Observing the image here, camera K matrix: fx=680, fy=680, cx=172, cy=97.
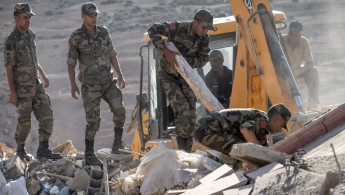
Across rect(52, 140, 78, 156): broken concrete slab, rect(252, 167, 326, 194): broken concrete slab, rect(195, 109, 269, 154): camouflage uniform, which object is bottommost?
rect(52, 140, 78, 156): broken concrete slab

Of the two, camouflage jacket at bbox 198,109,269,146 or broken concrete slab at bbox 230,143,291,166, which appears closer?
broken concrete slab at bbox 230,143,291,166

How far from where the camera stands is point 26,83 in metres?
8.71

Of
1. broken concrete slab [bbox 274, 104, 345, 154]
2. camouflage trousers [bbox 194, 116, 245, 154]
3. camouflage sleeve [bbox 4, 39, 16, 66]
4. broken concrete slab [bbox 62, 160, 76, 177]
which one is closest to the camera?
broken concrete slab [bbox 274, 104, 345, 154]

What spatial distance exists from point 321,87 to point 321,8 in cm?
2319

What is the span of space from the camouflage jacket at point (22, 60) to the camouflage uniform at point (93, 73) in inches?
23.6

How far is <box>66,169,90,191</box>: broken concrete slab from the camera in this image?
27.1 ft

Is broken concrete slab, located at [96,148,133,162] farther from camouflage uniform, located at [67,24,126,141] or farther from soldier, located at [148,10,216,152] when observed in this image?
soldier, located at [148,10,216,152]

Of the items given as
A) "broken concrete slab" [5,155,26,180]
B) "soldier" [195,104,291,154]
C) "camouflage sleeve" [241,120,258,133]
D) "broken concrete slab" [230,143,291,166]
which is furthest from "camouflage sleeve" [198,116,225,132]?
"broken concrete slab" [5,155,26,180]

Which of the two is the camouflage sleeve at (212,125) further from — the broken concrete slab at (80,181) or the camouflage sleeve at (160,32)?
the broken concrete slab at (80,181)

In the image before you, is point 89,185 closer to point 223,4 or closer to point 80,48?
point 80,48

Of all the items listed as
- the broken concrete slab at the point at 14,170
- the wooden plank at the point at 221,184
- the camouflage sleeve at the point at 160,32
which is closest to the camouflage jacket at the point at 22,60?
the broken concrete slab at the point at 14,170

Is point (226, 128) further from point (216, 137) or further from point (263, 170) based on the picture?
point (263, 170)

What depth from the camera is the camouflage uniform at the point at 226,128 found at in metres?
7.00

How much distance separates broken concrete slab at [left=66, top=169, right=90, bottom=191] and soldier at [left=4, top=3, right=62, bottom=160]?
0.85m
